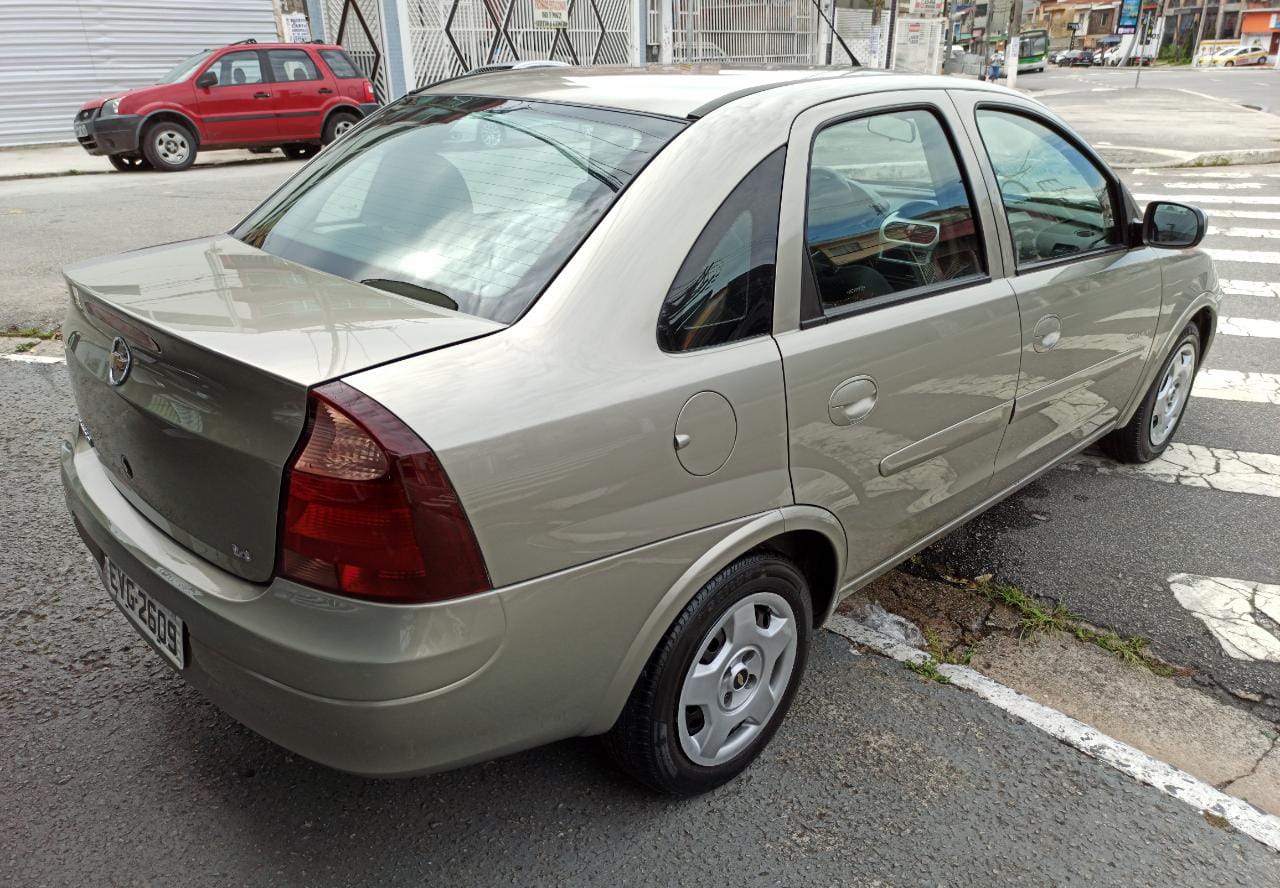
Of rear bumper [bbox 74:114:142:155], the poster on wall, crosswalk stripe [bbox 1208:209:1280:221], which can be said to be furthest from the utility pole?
the poster on wall

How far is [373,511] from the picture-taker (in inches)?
69.5

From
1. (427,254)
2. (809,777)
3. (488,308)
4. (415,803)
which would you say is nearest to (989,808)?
(809,777)

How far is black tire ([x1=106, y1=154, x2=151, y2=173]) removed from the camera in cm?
1429

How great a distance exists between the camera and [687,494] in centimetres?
209

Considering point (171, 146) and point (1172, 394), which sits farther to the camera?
point (171, 146)

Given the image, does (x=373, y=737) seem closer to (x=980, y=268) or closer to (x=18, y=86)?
(x=980, y=268)

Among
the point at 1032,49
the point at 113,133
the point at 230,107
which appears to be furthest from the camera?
the point at 1032,49

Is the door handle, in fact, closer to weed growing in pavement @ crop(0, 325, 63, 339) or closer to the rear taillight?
the rear taillight

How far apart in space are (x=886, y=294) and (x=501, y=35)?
798 inches

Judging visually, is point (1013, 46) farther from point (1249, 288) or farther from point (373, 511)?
point (373, 511)

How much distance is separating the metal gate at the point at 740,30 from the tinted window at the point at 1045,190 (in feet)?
68.4

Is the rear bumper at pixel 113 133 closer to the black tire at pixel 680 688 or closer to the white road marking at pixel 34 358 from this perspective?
the white road marking at pixel 34 358

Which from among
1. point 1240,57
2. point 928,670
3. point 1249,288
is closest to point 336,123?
point 1249,288

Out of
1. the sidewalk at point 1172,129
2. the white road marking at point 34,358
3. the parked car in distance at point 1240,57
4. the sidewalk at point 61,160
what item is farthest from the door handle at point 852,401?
the parked car in distance at point 1240,57
